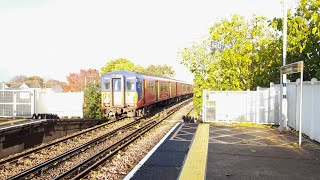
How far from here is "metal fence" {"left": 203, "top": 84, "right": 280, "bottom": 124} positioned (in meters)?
14.9

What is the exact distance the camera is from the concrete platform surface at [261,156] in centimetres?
680

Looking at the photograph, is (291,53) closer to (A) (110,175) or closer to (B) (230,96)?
(B) (230,96)

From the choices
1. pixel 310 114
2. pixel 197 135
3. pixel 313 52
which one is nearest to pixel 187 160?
pixel 197 135

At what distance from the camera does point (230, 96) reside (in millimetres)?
15750

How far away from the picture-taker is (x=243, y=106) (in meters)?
15.6

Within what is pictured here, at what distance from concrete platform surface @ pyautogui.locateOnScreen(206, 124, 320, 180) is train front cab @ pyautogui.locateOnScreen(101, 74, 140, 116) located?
26.3 feet

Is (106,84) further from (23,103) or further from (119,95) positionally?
(23,103)

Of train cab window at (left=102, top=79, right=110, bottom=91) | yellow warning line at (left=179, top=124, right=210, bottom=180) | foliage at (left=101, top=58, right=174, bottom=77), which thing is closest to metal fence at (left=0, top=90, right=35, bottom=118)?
train cab window at (left=102, top=79, right=110, bottom=91)

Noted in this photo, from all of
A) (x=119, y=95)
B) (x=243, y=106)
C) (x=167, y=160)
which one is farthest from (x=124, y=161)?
(x=119, y=95)

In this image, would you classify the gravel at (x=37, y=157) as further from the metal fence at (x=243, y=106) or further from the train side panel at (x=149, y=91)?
the train side panel at (x=149, y=91)

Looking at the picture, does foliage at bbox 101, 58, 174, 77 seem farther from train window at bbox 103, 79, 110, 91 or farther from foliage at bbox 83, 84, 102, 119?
train window at bbox 103, 79, 110, 91

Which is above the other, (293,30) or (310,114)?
(293,30)

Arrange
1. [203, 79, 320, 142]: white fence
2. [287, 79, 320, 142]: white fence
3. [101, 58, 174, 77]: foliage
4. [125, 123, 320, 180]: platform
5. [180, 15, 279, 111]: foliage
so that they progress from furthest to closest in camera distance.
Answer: [101, 58, 174, 77]: foliage → [180, 15, 279, 111]: foliage → [203, 79, 320, 142]: white fence → [287, 79, 320, 142]: white fence → [125, 123, 320, 180]: platform

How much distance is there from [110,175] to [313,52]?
43.7ft
